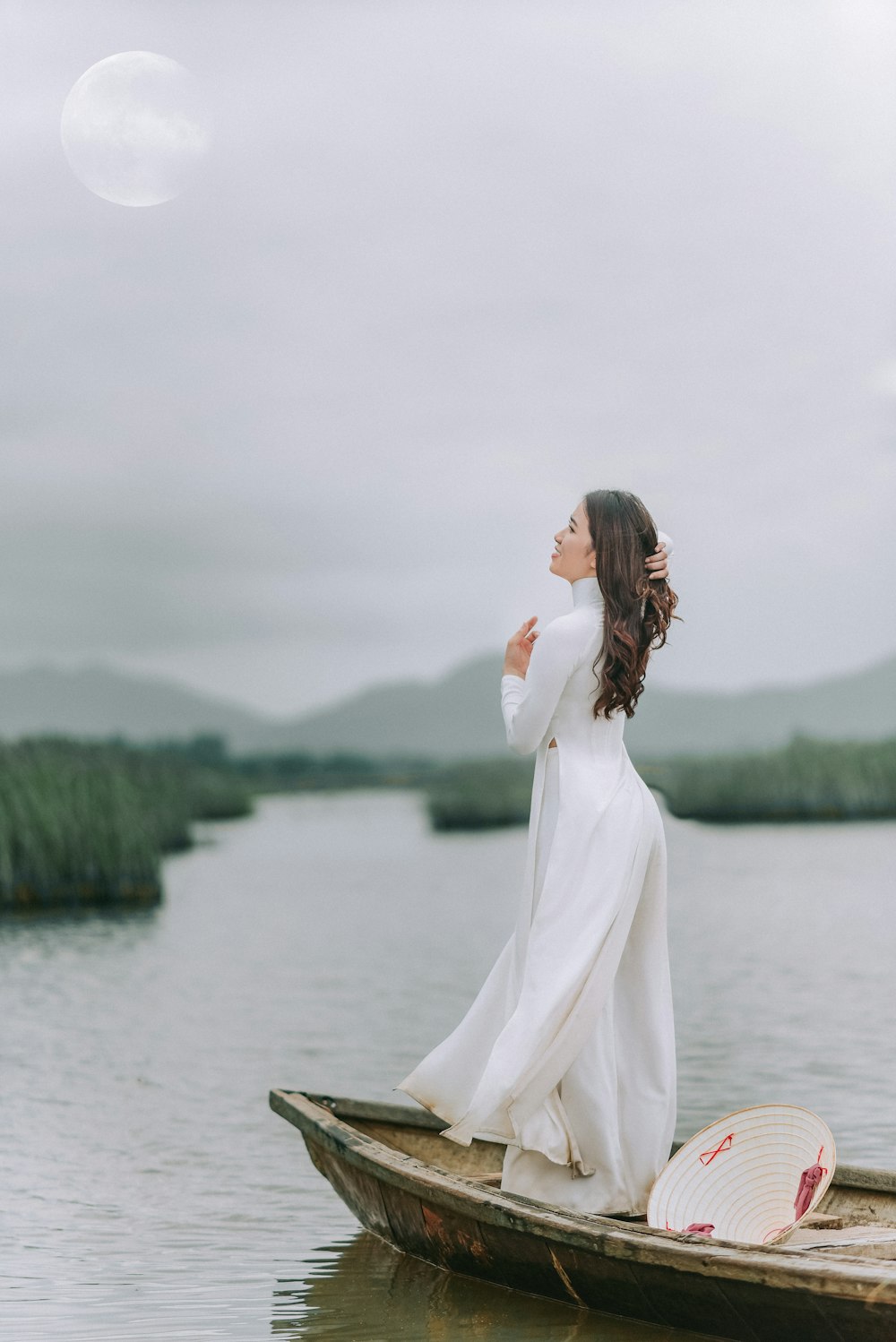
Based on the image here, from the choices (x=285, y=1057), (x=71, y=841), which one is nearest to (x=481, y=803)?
(x=71, y=841)

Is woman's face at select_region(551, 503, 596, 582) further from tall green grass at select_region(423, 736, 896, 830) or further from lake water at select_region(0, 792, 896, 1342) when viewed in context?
tall green grass at select_region(423, 736, 896, 830)

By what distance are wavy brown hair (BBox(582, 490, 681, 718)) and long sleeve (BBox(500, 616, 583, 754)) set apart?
0.10m

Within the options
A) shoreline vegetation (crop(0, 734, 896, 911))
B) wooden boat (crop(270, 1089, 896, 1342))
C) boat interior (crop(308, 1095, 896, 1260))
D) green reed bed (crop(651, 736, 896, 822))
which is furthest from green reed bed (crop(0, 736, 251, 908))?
green reed bed (crop(651, 736, 896, 822))

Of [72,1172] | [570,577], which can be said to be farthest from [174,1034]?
[570,577]

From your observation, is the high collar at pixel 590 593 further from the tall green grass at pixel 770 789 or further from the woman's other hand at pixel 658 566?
the tall green grass at pixel 770 789

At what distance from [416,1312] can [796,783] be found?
1000 inches

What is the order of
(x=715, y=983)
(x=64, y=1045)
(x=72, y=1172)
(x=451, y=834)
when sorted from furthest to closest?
(x=451, y=834) → (x=715, y=983) → (x=64, y=1045) → (x=72, y=1172)

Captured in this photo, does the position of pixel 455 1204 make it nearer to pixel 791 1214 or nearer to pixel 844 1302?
pixel 791 1214

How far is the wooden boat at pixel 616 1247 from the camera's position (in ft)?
12.8

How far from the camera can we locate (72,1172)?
7.10m

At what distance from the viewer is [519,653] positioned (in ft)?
16.3

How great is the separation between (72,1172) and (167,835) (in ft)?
64.9

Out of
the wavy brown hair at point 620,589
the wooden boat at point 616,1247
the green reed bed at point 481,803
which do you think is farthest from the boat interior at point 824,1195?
the green reed bed at point 481,803

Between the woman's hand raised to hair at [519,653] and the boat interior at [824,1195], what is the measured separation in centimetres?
149
